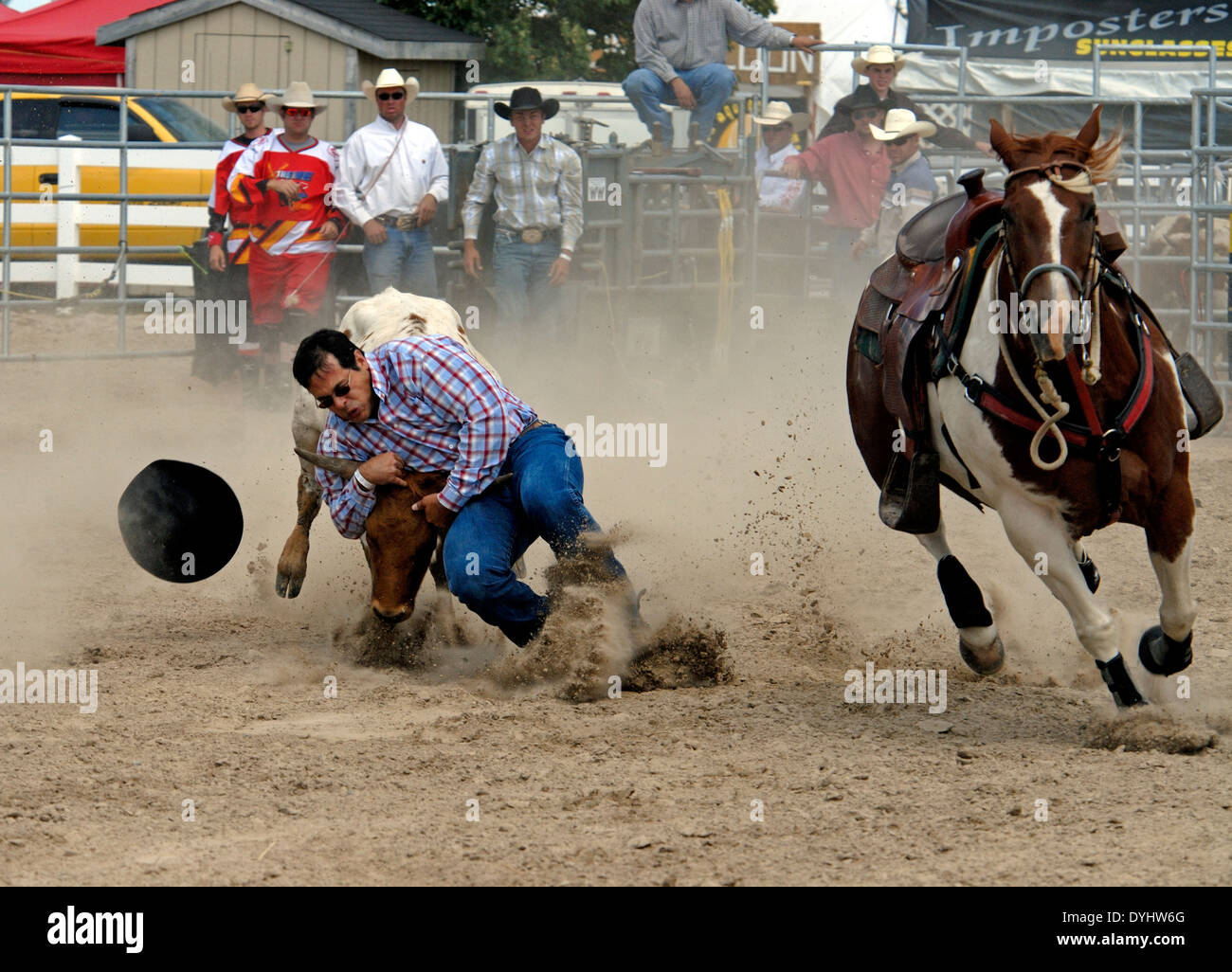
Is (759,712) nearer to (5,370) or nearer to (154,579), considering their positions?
(154,579)

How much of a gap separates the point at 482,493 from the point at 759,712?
4.23 ft

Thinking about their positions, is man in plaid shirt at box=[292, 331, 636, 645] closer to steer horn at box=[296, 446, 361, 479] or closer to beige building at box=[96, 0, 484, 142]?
steer horn at box=[296, 446, 361, 479]

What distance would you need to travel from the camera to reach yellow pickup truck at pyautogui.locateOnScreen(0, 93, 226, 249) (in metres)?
14.8

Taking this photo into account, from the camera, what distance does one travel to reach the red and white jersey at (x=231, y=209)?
10711 mm

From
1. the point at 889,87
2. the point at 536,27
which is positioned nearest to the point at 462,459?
the point at 889,87

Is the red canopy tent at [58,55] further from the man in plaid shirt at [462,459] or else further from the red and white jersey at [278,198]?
the man in plaid shirt at [462,459]

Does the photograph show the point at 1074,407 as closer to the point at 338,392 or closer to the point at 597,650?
the point at 597,650

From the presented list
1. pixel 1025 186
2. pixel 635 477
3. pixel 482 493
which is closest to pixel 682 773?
pixel 482 493

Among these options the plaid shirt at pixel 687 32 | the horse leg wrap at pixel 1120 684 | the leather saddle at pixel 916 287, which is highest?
the plaid shirt at pixel 687 32

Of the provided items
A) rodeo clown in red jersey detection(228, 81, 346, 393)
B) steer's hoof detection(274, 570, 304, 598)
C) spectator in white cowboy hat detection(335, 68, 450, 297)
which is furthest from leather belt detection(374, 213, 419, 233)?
steer's hoof detection(274, 570, 304, 598)

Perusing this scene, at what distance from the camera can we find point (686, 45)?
11.7 m

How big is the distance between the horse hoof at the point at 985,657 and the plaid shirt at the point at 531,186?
5.96 meters

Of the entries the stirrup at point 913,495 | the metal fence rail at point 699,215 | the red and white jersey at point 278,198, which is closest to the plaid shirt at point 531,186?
the metal fence rail at point 699,215
